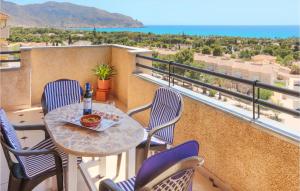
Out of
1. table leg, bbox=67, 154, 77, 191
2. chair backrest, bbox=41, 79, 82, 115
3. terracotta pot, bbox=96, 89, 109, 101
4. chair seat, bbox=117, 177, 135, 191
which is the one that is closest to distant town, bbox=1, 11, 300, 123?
terracotta pot, bbox=96, 89, 109, 101

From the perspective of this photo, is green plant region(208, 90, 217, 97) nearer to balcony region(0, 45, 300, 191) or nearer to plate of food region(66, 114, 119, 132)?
balcony region(0, 45, 300, 191)

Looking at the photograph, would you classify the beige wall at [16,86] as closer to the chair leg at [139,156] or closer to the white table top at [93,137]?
the white table top at [93,137]

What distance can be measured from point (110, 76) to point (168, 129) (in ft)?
10.1

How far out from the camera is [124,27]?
37.9 feet

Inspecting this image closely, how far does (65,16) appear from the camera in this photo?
10656mm

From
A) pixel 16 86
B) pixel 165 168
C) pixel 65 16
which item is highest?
pixel 65 16

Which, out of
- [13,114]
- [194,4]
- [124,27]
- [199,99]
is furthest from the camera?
[124,27]

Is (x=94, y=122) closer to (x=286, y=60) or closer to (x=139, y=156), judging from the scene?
(x=139, y=156)

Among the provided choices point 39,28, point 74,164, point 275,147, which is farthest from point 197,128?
point 39,28

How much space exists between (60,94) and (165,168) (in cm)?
215

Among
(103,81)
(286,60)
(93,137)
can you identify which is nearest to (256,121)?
(93,137)

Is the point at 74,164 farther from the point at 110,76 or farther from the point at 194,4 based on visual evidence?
the point at 194,4

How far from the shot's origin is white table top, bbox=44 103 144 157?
1.78 metres

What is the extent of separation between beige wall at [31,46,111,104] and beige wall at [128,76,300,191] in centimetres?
287
